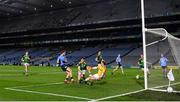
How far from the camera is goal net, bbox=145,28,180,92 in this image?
57.0 ft

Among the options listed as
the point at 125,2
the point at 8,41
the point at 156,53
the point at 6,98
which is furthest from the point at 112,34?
the point at 6,98

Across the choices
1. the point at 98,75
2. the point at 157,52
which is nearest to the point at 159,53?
the point at 157,52

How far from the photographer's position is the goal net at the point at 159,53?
17359 millimetres

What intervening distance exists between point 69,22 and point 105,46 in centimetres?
1086

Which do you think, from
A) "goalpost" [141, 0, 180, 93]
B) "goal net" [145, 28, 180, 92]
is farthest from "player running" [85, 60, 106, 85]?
"goal net" [145, 28, 180, 92]

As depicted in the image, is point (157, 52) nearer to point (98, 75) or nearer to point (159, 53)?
point (159, 53)

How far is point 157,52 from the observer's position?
715 inches

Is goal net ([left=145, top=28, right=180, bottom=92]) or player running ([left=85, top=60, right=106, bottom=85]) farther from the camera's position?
player running ([left=85, top=60, right=106, bottom=85])

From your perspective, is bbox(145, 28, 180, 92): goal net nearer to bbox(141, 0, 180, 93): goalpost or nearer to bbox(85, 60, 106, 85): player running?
bbox(141, 0, 180, 93): goalpost

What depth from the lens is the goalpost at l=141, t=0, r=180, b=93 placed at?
17328 mm

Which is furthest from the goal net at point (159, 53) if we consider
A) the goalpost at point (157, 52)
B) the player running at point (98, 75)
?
the player running at point (98, 75)

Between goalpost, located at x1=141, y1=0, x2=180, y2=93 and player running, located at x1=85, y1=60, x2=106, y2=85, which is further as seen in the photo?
player running, located at x1=85, y1=60, x2=106, y2=85

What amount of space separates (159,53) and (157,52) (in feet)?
0.45

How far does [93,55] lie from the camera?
6738 cm
